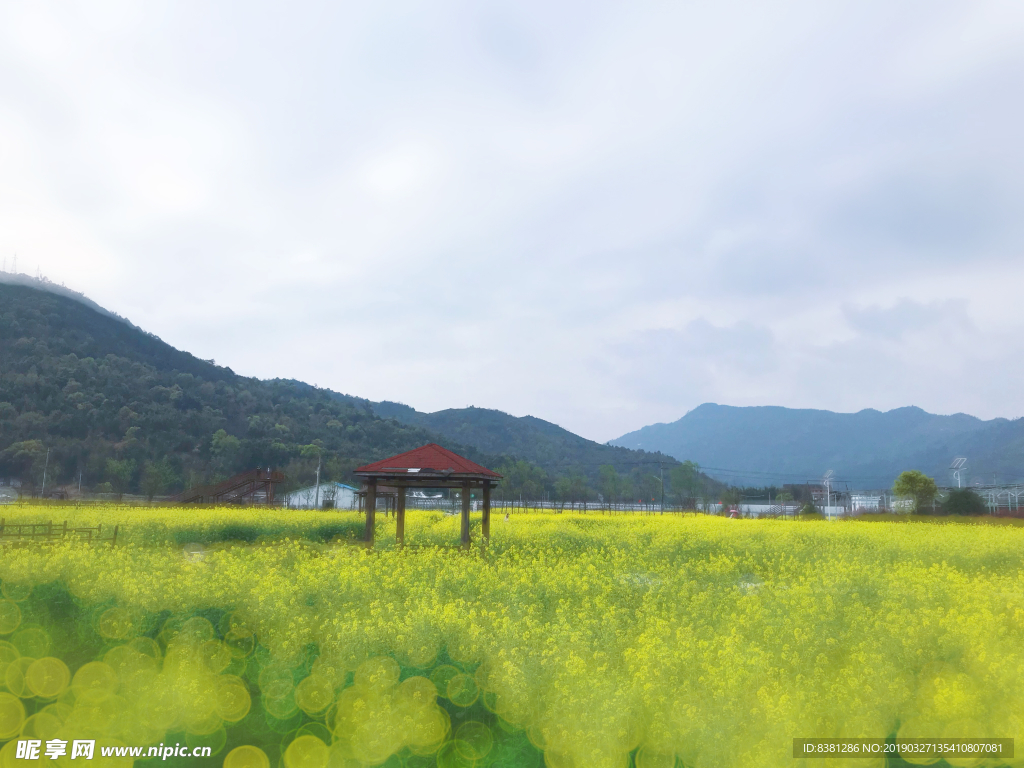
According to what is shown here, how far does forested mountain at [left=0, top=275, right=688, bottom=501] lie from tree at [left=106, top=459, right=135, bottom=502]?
0.15m

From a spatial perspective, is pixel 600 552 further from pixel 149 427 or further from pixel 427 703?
pixel 149 427

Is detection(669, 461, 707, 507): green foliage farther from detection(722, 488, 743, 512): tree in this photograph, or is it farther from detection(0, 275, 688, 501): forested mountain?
detection(0, 275, 688, 501): forested mountain

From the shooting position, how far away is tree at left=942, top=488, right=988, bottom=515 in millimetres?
41156

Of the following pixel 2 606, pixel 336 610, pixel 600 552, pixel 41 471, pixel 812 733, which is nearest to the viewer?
pixel 812 733

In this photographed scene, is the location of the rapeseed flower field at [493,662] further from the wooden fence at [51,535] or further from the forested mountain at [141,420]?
the forested mountain at [141,420]

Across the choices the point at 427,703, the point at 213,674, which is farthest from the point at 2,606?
the point at 427,703

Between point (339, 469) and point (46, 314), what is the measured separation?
210 feet

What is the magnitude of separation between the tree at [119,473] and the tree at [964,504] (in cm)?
7415

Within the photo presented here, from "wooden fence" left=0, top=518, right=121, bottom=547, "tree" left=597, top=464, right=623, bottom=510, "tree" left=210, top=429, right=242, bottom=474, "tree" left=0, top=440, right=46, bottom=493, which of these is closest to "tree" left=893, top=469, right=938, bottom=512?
"wooden fence" left=0, top=518, right=121, bottom=547

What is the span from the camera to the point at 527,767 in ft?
18.5

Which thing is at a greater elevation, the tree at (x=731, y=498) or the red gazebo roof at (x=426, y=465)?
the red gazebo roof at (x=426, y=465)

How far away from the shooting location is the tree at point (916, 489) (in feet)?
148

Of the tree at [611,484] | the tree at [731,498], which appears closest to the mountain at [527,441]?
the tree at [611,484]

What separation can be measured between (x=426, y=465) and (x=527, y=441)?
150 meters
